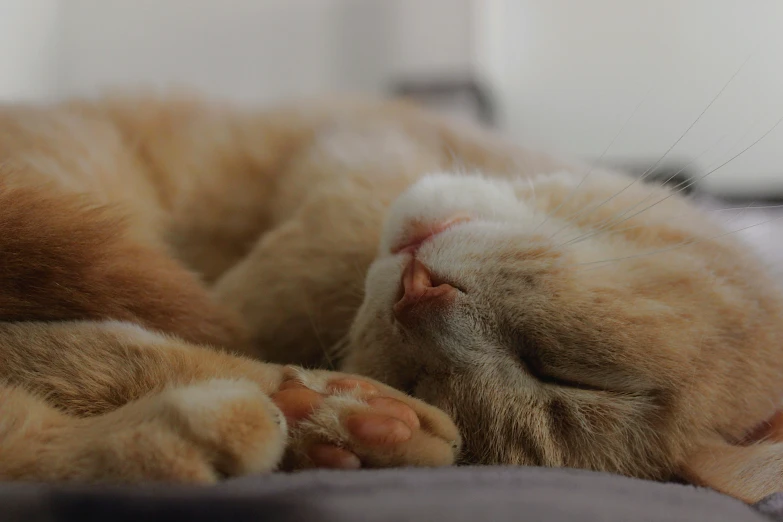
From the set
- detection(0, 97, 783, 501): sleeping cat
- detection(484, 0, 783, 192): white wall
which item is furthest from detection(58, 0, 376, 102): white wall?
detection(0, 97, 783, 501): sleeping cat

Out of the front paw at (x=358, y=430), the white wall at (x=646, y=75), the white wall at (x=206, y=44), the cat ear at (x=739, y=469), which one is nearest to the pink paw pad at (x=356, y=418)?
the front paw at (x=358, y=430)

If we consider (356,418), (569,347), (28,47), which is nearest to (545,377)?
(569,347)

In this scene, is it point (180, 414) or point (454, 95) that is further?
point (454, 95)

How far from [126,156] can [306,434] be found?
0.89m

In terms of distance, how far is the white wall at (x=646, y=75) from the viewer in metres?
2.00

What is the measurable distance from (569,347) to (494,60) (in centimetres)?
230

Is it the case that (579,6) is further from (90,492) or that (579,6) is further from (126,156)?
(90,492)

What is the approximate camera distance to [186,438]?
447mm

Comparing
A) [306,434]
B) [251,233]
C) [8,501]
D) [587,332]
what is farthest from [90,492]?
[251,233]

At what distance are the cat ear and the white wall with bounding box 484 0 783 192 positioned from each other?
1395 mm

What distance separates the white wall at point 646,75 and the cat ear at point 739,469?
54.9 inches

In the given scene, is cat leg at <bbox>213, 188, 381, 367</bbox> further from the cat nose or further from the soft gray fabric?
the soft gray fabric

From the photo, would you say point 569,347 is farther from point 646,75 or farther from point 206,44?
point 206,44

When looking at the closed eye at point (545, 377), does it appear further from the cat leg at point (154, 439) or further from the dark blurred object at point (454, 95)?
the dark blurred object at point (454, 95)
